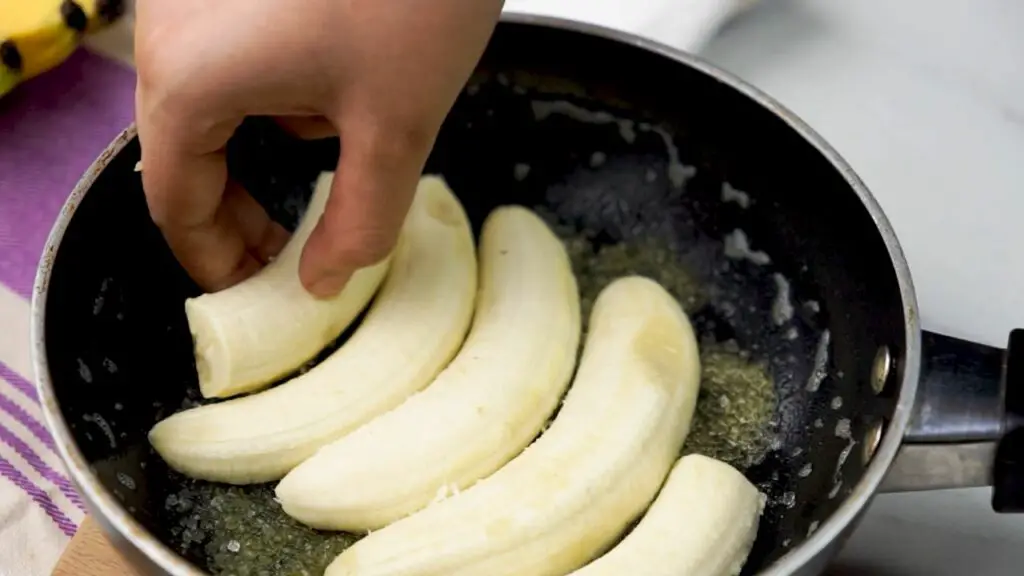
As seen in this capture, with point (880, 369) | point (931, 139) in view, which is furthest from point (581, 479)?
point (931, 139)

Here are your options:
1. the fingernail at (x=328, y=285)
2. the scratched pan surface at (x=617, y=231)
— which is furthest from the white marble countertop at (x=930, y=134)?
the fingernail at (x=328, y=285)

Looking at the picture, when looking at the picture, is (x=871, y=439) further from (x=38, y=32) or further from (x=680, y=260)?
(x=38, y=32)

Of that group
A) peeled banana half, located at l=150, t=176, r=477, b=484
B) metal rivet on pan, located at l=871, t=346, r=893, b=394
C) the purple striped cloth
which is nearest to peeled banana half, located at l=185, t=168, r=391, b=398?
peeled banana half, located at l=150, t=176, r=477, b=484

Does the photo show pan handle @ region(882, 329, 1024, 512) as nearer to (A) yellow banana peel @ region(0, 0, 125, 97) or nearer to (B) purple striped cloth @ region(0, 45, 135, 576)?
(B) purple striped cloth @ region(0, 45, 135, 576)

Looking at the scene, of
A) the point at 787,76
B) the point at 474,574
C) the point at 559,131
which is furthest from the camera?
the point at 787,76

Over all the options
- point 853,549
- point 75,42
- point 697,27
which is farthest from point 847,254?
point 75,42

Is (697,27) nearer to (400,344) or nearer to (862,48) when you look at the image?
(862,48)

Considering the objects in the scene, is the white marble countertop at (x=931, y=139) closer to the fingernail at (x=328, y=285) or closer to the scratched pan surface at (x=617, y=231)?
the scratched pan surface at (x=617, y=231)
